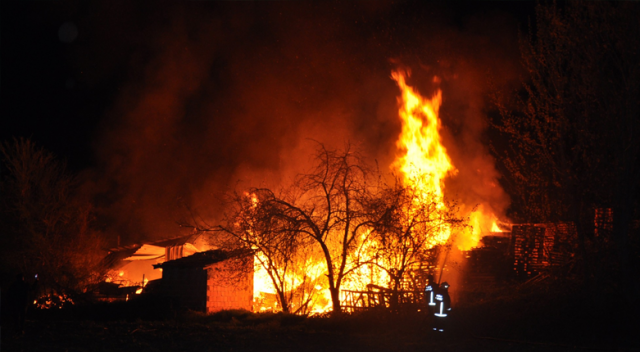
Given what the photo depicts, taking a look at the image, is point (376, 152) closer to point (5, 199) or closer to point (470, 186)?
point (470, 186)

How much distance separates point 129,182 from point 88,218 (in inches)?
787

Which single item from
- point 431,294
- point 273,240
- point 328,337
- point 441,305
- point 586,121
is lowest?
point 328,337

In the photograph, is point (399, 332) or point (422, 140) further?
point (422, 140)

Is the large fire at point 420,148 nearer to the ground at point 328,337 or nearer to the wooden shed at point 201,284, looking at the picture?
the wooden shed at point 201,284

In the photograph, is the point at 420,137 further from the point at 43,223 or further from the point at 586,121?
the point at 43,223

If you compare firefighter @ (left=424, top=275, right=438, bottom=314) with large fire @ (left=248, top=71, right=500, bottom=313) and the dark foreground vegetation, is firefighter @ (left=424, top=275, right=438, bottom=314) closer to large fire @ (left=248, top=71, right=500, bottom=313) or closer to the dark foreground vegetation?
the dark foreground vegetation

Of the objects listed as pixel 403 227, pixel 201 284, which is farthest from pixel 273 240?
pixel 201 284

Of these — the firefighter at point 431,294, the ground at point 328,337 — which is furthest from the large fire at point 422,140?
the firefighter at point 431,294

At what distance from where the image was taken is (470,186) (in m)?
27.5

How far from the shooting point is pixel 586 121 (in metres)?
14.3

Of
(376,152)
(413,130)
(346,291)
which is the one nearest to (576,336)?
(346,291)

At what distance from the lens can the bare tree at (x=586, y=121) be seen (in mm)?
13812

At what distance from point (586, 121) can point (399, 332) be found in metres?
7.90

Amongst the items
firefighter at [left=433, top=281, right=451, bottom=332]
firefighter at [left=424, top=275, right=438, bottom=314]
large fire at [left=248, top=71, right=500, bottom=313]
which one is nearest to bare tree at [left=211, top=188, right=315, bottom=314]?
large fire at [left=248, top=71, right=500, bottom=313]
